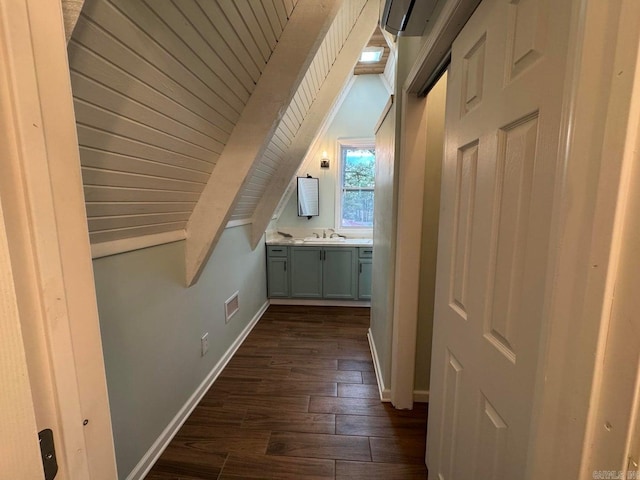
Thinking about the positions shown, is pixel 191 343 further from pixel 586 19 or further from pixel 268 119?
pixel 586 19

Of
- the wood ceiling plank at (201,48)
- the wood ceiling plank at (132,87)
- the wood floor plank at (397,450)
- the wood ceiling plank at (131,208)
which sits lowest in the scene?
the wood floor plank at (397,450)

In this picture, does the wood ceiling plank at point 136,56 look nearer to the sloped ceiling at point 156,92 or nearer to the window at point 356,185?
the sloped ceiling at point 156,92

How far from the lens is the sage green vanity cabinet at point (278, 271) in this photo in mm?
3514

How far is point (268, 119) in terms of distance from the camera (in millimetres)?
1483

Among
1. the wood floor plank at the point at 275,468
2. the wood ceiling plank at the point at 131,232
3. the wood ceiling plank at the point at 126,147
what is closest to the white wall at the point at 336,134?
the wood ceiling plank at the point at 131,232

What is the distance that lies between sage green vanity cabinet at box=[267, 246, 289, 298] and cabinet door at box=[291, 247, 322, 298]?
91 mm

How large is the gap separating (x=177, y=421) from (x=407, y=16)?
235 cm

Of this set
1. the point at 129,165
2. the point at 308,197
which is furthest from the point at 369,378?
the point at 308,197

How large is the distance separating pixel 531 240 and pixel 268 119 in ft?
4.36

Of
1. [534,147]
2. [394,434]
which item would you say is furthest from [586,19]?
[394,434]

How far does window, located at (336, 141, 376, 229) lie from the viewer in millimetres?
3955

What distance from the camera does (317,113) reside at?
2.59 meters

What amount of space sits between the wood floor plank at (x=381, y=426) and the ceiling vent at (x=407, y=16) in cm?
206

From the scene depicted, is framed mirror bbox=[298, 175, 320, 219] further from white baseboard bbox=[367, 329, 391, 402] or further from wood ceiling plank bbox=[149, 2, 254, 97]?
wood ceiling plank bbox=[149, 2, 254, 97]
